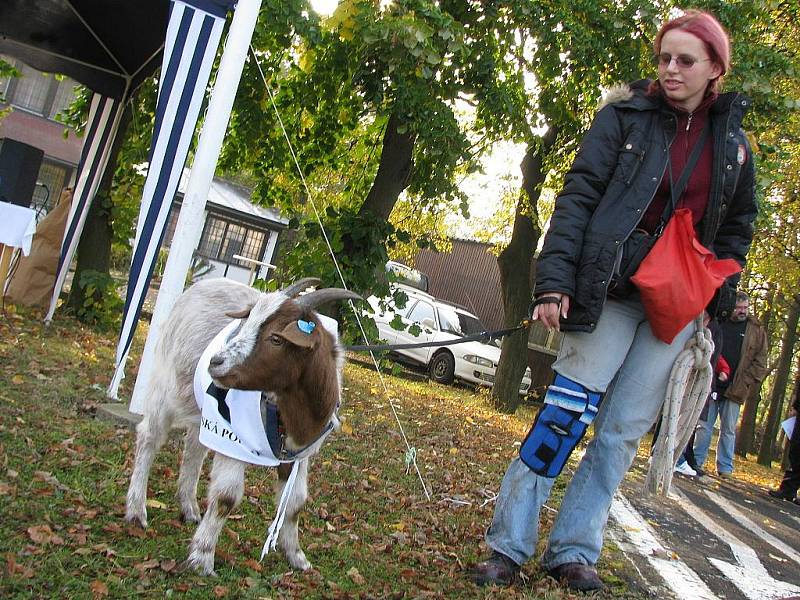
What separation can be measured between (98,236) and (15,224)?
1891 mm

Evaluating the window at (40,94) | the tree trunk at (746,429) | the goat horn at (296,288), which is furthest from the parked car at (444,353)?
the window at (40,94)

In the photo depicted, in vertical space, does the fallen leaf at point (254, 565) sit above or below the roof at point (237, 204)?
below

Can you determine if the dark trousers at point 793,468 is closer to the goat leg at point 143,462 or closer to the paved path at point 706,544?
the paved path at point 706,544

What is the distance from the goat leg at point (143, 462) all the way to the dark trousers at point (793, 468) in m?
9.18

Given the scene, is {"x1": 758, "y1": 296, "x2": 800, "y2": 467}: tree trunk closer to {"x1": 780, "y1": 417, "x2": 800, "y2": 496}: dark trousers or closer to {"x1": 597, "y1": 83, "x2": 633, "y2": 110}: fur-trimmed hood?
{"x1": 780, "y1": 417, "x2": 800, "y2": 496}: dark trousers

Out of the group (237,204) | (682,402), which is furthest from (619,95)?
(237,204)

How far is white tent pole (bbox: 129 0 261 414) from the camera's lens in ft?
18.6

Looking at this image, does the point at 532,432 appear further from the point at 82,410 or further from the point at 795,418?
the point at 795,418

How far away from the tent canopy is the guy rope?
659 centimetres

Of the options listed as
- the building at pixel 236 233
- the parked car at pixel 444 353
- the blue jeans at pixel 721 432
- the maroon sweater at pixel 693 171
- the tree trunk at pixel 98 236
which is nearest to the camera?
the maroon sweater at pixel 693 171

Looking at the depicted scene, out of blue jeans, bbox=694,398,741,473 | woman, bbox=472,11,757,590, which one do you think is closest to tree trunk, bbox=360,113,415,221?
blue jeans, bbox=694,398,741,473

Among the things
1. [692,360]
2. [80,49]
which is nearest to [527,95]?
[80,49]

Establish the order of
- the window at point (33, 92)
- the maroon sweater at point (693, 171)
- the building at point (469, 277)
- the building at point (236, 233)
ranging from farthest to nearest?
the building at point (469, 277) < the window at point (33, 92) < the building at point (236, 233) < the maroon sweater at point (693, 171)

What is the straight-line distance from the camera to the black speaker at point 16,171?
9.45m
